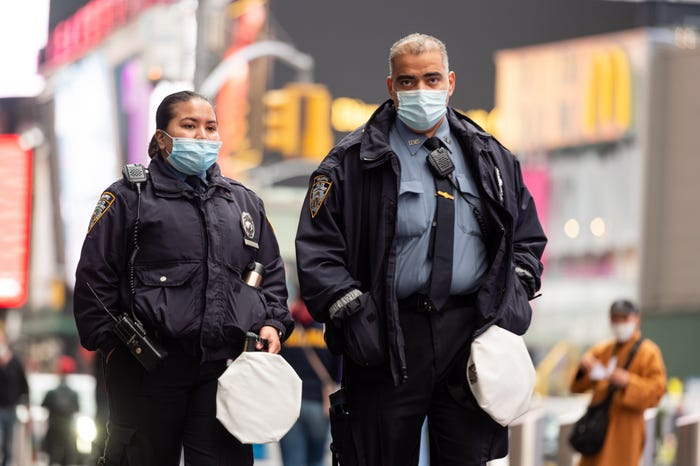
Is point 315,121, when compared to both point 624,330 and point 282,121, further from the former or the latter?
point 624,330

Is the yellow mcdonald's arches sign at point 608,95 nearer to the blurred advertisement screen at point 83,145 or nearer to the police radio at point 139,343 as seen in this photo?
the blurred advertisement screen at point 83,145

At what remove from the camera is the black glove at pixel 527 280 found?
4.95m

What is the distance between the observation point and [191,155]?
5301 millimetres

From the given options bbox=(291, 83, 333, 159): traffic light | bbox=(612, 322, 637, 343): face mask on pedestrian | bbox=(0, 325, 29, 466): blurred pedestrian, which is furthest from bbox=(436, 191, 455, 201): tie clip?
bbox=(291, 83, 333, 159): traffic light

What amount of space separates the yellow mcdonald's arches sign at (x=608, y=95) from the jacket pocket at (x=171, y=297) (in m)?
27.3

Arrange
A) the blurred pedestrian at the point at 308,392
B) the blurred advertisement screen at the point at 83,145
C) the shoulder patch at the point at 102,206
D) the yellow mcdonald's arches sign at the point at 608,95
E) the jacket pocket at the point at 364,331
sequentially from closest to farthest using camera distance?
1. the jacket pocket at the point at 364,331
2. the shoulder patch at the point at 102,206
3. the blurred pedestrian at the point at 308,392
4. the blurred advertisement screen at the point at 83,145
5. the yellow mcdonald's arches sign at the point at 608,95

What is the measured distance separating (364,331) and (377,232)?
35 centimetres

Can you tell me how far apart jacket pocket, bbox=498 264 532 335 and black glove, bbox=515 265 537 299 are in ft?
0.10

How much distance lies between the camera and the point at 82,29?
2630 centimetres

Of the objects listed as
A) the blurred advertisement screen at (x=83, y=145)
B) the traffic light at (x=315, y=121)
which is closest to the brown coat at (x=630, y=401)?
the blurred advertisement screen at (x=83, y=145)

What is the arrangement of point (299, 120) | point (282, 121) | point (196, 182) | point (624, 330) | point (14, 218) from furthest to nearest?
point (299, 120)
point (282, 121)
point (14, 218)
point (624, 330)
point (196, 182)

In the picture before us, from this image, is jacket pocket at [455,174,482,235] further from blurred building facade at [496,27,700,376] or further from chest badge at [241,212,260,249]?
blurred building facade at [496,27,700,376]

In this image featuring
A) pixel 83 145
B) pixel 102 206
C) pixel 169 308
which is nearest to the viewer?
pixel 169 308

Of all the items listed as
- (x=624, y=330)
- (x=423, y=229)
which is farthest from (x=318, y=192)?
(x=624, y=330)
